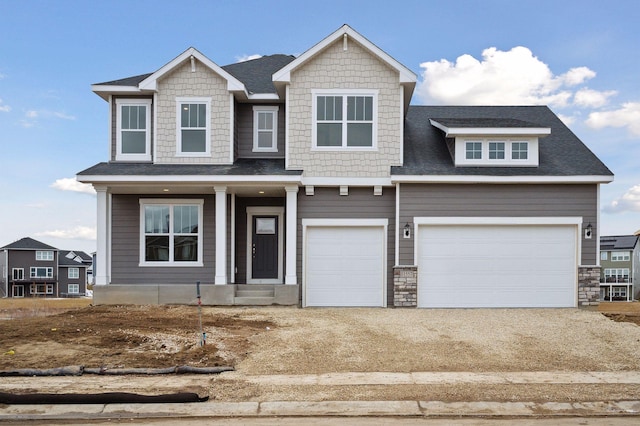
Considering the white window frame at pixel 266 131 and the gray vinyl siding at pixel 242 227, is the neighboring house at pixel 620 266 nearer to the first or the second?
the gray vinyl siding at pixel 242 227

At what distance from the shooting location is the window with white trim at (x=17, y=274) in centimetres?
6444

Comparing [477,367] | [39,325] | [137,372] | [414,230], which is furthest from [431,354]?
[39,325]

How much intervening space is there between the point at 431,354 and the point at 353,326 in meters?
2.88

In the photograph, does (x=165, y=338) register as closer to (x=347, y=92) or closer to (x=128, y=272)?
(x=128, y=272)

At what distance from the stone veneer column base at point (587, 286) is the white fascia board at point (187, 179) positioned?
28.9 ft

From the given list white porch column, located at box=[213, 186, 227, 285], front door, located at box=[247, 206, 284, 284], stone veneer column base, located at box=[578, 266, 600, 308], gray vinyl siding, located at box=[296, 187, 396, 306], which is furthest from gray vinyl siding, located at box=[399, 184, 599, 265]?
white porch column, located at box=[213, 186, 227, 285]

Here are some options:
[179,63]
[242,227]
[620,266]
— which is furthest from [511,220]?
[620,266]

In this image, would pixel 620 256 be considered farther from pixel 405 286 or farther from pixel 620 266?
pixel 405 286

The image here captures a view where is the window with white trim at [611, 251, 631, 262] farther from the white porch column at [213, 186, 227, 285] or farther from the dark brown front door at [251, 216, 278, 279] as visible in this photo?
the white porch column at [213, 186, 227, 285]

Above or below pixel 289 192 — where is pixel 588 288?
below

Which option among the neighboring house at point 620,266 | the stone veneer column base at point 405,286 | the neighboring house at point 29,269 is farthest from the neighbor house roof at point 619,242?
the neighboring house at point 29,269

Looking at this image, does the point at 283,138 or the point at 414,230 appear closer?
the point at 414,230

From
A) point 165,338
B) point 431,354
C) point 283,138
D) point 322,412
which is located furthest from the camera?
point 283,138

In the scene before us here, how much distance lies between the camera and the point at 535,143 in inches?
644
